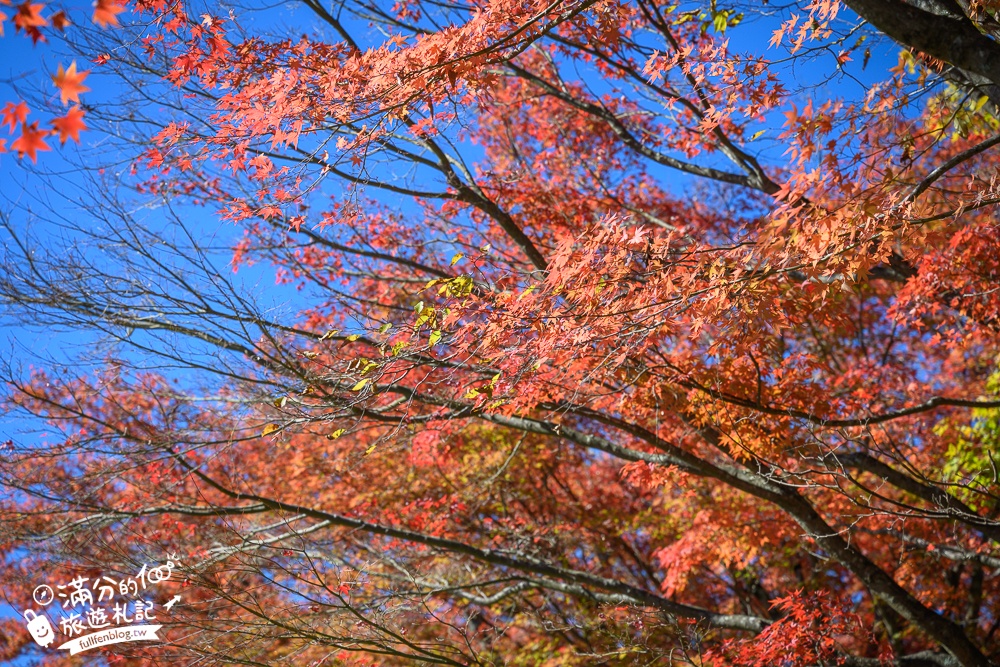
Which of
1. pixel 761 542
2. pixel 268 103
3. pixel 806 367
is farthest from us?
pixel 761 542

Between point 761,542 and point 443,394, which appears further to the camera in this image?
point 761,542

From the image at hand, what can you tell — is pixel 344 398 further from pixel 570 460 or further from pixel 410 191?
pixel 570 460

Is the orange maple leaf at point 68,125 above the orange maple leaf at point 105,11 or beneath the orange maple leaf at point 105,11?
beneath

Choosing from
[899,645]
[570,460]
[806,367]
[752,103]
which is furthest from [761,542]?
[752,103]

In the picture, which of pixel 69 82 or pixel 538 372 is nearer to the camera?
pixel 69 82

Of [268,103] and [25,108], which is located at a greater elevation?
[268,103]

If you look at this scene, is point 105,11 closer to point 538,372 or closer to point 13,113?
point 13,113

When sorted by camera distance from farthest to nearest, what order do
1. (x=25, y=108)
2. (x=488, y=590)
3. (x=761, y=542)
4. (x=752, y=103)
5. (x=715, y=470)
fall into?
(x=488, y=590)
(x=761, y=542)
(x=715, y=470)
(x=752, y=103)
(x=25, y=108)

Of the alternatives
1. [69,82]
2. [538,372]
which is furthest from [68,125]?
[538,372]

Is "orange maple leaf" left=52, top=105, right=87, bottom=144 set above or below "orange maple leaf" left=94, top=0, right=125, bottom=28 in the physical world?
below

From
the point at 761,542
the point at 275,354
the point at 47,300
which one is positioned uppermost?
the point at 47,300

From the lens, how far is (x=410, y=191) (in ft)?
23.3

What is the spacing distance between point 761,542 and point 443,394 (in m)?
4.30

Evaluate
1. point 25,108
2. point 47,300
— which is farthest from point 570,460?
point 25,108
